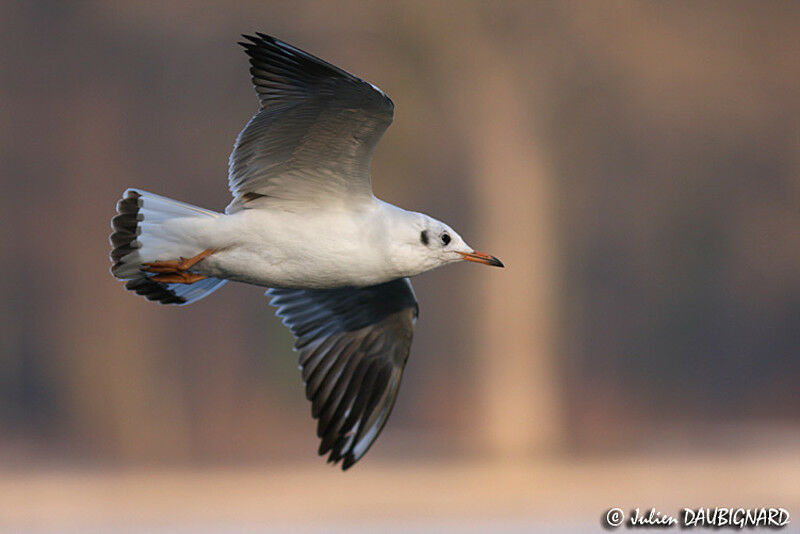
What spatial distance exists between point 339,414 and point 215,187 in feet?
13.8

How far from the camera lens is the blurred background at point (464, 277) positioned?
603cm

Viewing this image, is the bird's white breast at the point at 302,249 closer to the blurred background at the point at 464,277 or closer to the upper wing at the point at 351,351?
the upper wing at the point at 351,351

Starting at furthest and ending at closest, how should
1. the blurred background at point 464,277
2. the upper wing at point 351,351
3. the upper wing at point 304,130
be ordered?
1. the blurred background at point 464,277
2. the upper wing at point 351,351
3. the upper wing at point 304,130

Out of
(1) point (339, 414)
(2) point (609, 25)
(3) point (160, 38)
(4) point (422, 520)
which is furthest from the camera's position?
(3) point (160, 38)

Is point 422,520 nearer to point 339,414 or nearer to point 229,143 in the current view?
point 339,414

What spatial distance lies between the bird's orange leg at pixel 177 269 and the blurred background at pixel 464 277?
2367 mm

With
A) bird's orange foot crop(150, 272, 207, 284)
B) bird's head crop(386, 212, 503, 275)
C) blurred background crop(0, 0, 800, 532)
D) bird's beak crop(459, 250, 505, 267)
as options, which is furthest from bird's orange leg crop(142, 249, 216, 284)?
blurred background crop(0, 0, 800, 532)

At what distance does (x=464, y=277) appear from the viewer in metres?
7.43

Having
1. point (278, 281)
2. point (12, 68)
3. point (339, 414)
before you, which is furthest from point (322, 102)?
point (12, 68)

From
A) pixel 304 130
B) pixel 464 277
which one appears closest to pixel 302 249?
pixel 304 130

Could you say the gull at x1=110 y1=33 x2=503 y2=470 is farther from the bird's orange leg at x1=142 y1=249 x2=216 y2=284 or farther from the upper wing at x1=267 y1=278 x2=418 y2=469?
the upper wing at x1=267 y1=278 x2=418 y2=469

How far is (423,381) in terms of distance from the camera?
7.64 m

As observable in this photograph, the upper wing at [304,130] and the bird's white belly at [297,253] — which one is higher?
the upper wing at [304,130]

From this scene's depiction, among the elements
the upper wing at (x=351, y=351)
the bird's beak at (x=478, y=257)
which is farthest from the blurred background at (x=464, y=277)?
the bird's beak at (x=478, y=257)
